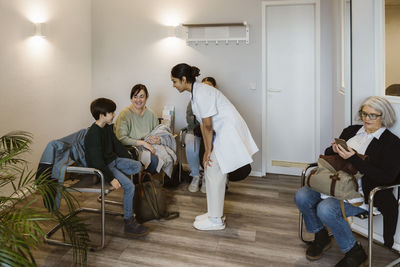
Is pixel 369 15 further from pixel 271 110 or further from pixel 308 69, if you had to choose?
pixel 271 110

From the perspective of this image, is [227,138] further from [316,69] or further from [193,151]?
[316,69]

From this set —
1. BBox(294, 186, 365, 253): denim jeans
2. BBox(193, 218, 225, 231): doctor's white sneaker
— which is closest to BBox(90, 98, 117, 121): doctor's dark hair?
BBox(193, 218, 225, 231): doctor's white sneaker

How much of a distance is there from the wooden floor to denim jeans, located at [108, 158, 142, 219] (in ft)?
0.79

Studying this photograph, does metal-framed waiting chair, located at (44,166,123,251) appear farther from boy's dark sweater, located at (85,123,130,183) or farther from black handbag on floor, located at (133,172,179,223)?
black handbag on floor, located at (133,172,179,223)

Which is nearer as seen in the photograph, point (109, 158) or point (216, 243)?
point (216, 243)

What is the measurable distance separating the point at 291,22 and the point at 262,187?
197cm

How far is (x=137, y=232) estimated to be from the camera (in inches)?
105

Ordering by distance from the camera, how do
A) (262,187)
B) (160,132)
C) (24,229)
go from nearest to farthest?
1. (24,229)
2. (160,132)
3. (262,187)

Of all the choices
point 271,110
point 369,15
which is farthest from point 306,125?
point 369,15

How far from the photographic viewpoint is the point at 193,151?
3.71 metres

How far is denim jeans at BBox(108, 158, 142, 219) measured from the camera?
2.64 metres

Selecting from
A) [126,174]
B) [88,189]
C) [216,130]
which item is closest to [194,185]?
[126,174]

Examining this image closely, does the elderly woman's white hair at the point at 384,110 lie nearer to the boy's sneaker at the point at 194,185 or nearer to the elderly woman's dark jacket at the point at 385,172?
the elderly woman's dark jacket at the point at 385,172

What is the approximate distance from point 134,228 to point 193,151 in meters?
1.25
